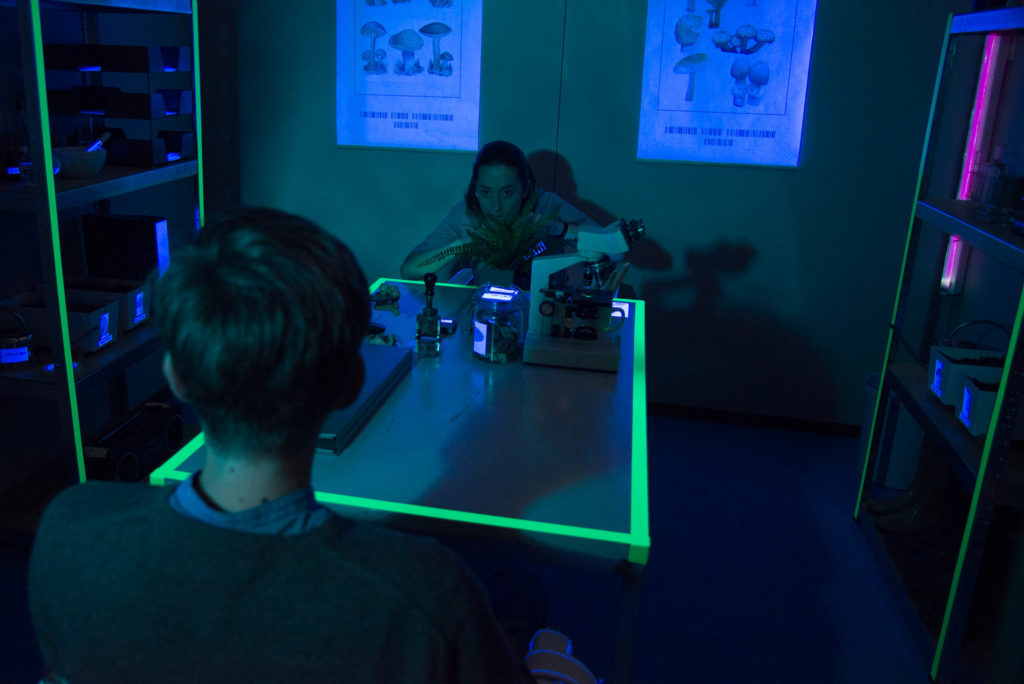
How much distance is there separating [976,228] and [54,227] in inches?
99.6

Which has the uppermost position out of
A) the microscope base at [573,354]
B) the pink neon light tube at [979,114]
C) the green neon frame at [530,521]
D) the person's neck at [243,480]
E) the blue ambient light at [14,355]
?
the pink neon light tube at [979,114]

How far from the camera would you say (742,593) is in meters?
2.48

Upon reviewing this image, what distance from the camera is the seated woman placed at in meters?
2.38

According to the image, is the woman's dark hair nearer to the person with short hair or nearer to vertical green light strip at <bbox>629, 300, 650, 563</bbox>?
vertical green light strip at <bbox>629, 300, 650, 563</bbox>

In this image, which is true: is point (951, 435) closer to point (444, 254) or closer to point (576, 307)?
point (576, 307)

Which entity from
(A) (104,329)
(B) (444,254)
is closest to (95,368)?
(A) (104,329)

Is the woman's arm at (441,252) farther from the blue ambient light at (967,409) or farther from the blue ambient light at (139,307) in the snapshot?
the blue ambient light at (967,409)

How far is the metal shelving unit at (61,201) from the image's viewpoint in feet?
6.68

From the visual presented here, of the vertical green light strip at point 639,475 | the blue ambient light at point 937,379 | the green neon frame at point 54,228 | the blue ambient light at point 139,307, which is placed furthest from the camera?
the blue ambient light at point 139,307

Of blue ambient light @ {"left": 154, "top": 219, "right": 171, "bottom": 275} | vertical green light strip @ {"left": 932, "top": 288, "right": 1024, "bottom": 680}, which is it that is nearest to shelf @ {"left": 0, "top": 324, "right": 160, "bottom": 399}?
blue ambient light @ {"left": 154, "top": 219, "right": 171, "bottom": 275}

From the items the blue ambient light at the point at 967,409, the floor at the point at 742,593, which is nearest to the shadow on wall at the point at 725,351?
the floor at the point at 742,593

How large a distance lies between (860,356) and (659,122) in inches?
55.3

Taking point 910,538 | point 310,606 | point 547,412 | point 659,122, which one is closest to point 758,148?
point 659,122

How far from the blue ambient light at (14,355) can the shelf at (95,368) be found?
0.18ft
